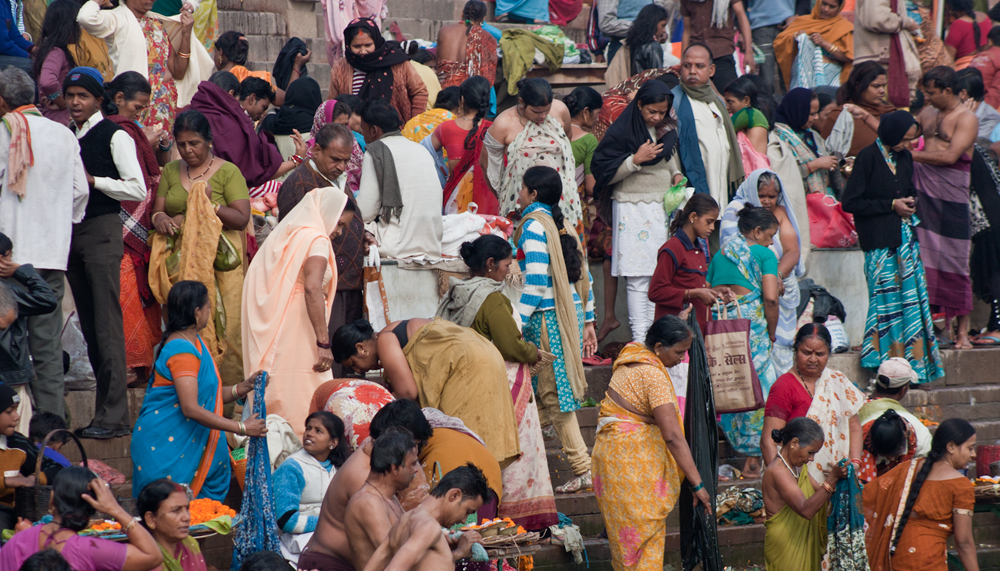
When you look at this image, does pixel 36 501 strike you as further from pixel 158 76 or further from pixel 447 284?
pixel 158 76

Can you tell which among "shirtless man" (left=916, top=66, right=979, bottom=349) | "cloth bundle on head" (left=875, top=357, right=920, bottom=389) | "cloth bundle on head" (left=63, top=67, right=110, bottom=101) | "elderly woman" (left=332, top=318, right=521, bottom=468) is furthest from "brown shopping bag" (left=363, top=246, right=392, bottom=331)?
"shirtless man" (left=916, top=66, right=979, bottom=349)

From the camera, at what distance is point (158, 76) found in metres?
9.08

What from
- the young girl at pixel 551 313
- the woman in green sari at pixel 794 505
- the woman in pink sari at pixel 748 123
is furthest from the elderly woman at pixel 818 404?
the woman in pink sari at pixel 748 123

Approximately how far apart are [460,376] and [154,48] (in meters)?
4.29

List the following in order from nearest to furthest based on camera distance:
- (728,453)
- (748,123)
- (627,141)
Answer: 1. (728,453)
2. (627,141)
3. (748,123)

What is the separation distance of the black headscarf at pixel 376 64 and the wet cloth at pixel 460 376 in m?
4.35

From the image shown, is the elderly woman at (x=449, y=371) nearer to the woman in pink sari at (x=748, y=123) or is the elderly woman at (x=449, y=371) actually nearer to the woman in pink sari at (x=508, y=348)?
the woman in pink sari at (x=508, y=348)

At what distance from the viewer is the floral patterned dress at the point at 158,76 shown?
352 inches

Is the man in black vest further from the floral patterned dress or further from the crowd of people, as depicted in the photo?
the floral patterned dress

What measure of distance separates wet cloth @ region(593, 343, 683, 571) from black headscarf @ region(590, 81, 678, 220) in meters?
2.71

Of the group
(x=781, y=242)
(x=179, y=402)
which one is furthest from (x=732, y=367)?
(x=179, y=402)

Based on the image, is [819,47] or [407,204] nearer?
[407,204]

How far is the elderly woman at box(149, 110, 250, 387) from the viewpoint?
720 centimetres

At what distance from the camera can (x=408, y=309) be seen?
8375mm
